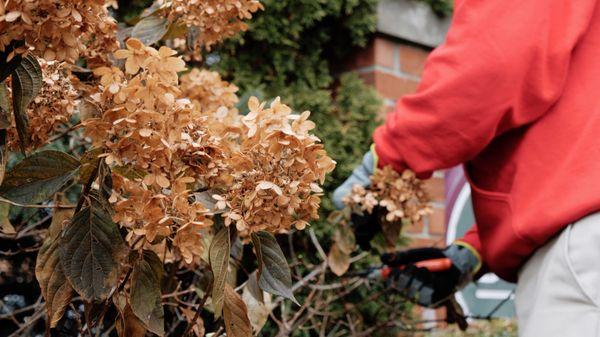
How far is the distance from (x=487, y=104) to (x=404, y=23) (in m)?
1.06

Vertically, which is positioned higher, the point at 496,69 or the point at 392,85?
the point at 496,69

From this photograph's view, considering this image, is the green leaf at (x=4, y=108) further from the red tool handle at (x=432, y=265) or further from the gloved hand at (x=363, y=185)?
the red tool handle at (x=432, y=265)

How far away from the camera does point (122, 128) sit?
33.2 inches

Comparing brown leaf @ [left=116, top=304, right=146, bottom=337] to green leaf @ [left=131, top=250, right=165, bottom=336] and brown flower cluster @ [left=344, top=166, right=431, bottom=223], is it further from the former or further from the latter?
brown flower cluster @ [left=344, top=166, right=431, bottom=223]

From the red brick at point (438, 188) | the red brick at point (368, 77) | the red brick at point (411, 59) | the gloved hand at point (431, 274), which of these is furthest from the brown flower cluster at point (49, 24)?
the red brick at point (438, 188)

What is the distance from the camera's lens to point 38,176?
89cm

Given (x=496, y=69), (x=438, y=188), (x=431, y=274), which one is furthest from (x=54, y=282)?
(x=438, y=188)

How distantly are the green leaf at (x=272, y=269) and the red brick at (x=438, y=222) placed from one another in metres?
1.64

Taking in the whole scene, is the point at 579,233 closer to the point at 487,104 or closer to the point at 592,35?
the point at 487,104

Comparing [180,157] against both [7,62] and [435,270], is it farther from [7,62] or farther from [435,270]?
[435,270]

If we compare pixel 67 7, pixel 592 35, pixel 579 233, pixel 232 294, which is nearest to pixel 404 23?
pixel 592 35

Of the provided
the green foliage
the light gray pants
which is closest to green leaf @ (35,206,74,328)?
the light gray pants

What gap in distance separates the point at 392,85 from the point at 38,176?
1.68 metres

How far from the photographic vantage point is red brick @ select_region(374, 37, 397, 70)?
7.85 feet
